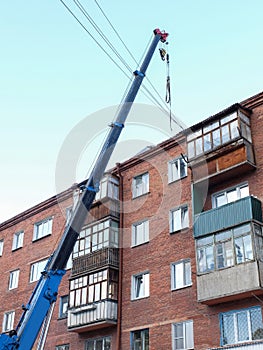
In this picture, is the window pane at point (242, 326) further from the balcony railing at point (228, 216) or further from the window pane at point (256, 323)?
the balcony railing at point (228, 216)

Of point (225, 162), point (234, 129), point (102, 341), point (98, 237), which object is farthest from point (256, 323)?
point (98, 237)

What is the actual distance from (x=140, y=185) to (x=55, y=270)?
10.7m

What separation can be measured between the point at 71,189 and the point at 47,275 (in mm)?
13940

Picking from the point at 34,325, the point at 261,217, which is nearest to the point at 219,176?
the point at 261,217

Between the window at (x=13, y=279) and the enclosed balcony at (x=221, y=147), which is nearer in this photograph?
the enclosed balcony at (x=221, y=147)

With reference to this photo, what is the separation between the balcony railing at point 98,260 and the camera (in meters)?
24.4

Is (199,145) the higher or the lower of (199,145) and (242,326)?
the higher

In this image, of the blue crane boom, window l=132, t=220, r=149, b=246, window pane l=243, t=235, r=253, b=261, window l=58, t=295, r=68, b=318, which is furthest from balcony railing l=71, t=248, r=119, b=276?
the blue crane boom

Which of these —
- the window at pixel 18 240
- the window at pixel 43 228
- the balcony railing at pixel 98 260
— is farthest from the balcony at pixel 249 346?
the window at pixel 18 240

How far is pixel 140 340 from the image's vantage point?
22.4 m

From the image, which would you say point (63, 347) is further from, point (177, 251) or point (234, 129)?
point (234, 129)

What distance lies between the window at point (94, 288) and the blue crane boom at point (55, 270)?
7632 millimetres

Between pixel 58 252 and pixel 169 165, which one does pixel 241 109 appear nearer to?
pixel 169 165

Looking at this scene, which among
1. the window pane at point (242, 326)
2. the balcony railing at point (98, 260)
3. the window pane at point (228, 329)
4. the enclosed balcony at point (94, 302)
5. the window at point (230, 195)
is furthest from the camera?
the balcony railing at point (98, 260)
